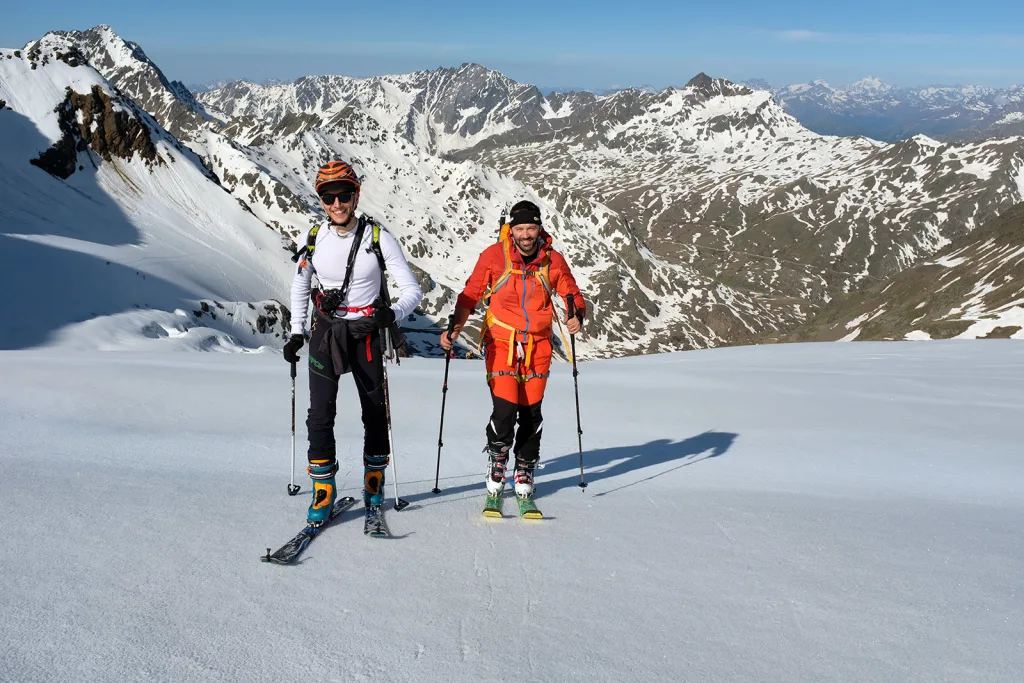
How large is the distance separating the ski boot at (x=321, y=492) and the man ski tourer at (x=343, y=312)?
11mm

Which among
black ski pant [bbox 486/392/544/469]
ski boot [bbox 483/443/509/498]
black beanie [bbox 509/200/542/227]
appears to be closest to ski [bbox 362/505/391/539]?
ski boot [bbox 483/443/509/498]

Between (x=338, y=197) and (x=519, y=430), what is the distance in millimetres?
3240

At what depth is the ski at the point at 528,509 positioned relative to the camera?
7348mm

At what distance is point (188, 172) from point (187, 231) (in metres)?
16.3

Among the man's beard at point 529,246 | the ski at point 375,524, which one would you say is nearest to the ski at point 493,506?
the ski at point 375,524

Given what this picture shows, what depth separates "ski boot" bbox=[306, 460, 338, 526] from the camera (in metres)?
6.68

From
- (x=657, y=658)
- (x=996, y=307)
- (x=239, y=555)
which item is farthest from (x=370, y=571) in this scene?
(x=996, y=307)

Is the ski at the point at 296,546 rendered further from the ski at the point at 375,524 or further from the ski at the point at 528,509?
the ski at the point at 528,509

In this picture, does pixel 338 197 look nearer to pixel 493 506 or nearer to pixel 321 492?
pixel 321 492

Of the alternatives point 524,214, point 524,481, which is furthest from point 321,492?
point 524,214

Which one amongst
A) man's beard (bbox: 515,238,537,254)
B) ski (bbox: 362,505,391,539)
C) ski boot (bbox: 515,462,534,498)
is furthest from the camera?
man's beard (bbox: 515,238,537,254)

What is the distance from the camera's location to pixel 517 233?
8.23m

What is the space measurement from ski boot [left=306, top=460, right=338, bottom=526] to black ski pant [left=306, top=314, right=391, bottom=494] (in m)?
0.07

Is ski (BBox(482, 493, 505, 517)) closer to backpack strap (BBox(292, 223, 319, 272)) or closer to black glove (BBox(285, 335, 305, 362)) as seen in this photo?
black glove (BBox(285, 335, 305, 362))
